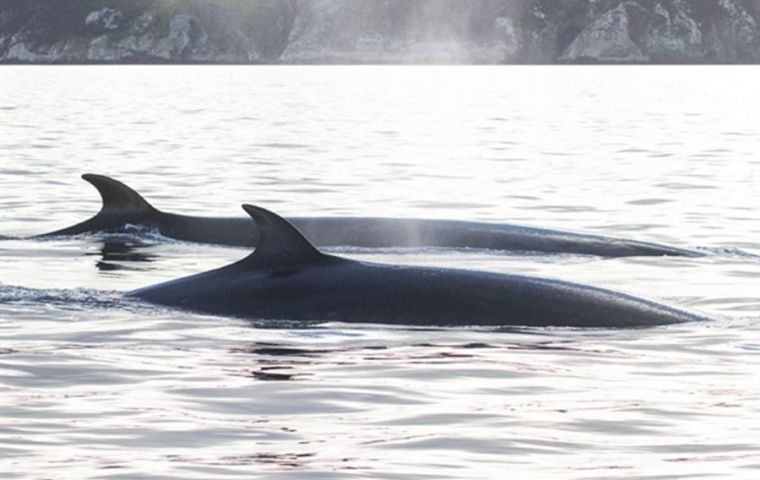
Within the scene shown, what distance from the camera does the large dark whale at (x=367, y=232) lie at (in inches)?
858

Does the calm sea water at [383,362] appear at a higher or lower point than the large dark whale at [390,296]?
lower

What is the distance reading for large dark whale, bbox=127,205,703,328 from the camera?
14.6 meters

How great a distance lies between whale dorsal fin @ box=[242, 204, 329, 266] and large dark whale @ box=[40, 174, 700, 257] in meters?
6.76

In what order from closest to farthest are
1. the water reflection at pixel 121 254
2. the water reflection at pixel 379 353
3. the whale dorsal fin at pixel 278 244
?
the water reflection at pixel 379 353, the whale dorsal fin at pixel 278 244, the water reflection at pixel 121 254

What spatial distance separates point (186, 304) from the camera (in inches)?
604

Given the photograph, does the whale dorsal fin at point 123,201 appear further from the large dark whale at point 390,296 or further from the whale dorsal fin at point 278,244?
the whale dorsal fin at point 278,244

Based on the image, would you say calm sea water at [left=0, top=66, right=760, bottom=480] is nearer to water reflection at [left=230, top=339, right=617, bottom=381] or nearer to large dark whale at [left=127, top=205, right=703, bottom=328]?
water reflection at [left=230, top=339, right=617, bottom=381]

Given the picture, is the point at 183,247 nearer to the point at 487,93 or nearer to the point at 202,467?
the point at 202,467

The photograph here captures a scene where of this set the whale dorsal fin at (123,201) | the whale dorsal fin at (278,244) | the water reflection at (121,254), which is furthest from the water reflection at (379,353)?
the whale dorsal fin at (123,201)

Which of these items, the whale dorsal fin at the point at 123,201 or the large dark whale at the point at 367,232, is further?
the whale dorsal fin at the point at 123,201

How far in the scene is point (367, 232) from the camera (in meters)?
22.4

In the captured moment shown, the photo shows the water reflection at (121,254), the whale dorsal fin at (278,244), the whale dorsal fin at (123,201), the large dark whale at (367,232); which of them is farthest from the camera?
the whale dorsal fin at (123,201)

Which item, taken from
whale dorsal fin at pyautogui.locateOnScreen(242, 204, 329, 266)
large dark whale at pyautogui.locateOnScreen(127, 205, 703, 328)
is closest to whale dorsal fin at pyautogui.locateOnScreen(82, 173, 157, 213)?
large dark whale at pyautogui.locateOnScreen(127, 205, 703, 328)

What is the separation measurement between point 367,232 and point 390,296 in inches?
302
